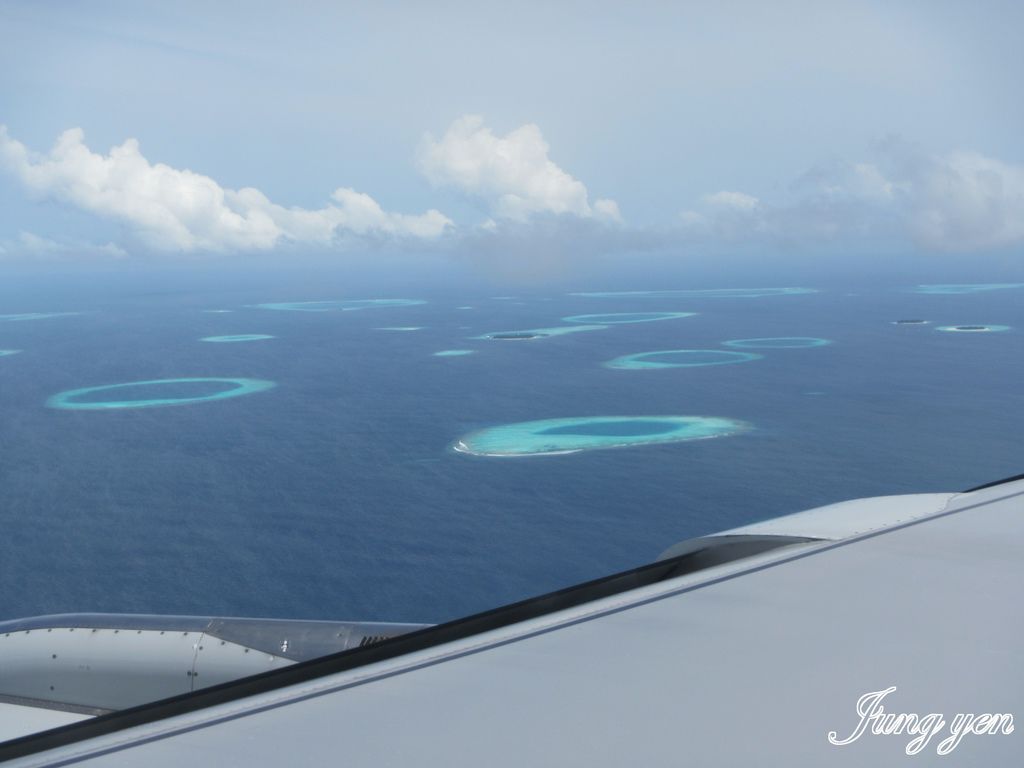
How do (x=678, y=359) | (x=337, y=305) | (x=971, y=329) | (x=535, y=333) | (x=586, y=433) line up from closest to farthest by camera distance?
(x=586, y=433)
(x=678, y=359)
(x=971, y=329)
(x=535, y=333)
(x=337, y=305)

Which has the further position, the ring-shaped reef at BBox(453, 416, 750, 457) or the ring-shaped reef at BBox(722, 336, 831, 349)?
the ring-shaped reef at BBox(722, 336, 831, 349)

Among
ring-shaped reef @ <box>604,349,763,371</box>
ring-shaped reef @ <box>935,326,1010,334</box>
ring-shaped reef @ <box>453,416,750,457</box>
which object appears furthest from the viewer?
ring-shaped reef @ <box>935,326,1010,334</box>

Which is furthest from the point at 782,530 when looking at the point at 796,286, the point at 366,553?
the point at 796,286

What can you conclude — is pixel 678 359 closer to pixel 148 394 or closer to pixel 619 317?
pixel 148 394

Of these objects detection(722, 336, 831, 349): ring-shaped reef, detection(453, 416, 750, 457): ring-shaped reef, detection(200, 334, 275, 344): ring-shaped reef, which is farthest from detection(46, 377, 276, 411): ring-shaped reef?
detection(722, 336, 831, 349): ring-shaped reef

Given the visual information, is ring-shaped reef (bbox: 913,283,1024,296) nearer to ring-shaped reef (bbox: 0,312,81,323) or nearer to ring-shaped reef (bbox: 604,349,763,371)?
ring-shaped reef (bbox: 604,349,763,371)

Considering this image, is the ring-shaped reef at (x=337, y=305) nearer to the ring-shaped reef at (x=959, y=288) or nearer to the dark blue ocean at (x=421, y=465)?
the dark blue ocean at (x=421, y=465)

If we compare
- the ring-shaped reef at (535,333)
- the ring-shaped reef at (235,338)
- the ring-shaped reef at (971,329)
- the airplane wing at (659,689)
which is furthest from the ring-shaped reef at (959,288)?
the airplane wing at (659,689)

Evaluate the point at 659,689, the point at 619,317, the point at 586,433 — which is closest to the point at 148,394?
the point at 586,433
